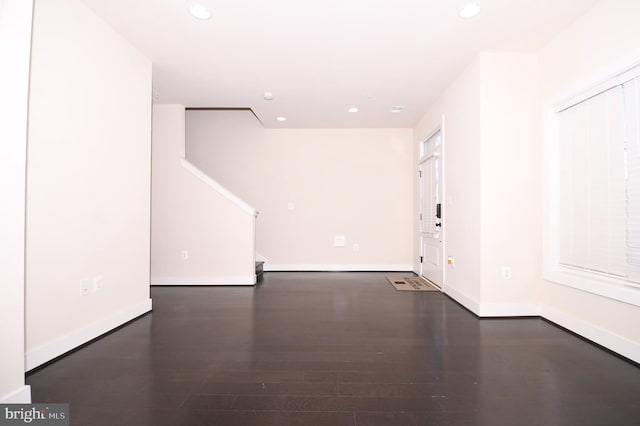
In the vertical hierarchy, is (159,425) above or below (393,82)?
below

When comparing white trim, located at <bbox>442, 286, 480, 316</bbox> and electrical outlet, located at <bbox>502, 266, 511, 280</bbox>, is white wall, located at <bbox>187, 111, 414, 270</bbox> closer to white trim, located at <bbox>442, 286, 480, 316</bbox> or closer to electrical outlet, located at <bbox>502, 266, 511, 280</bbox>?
white trim, located at <bbox>442, 286, 480, 316</bbox>

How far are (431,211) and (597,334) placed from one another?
2588 mm

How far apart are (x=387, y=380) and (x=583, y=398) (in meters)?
1.07

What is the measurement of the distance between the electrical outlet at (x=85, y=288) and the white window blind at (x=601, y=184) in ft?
13.8

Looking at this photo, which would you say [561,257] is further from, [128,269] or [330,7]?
Result: [128,269]

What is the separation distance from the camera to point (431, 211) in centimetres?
471

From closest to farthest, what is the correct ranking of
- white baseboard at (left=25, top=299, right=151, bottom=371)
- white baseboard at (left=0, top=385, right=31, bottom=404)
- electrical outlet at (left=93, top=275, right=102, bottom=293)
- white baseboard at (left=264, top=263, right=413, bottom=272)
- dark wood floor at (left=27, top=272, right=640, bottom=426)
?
white baseboard at (left=0, top=385, right=31, bottom=404)
dark wood floor at (left=27, top=272, right=640, bottom=426)
white baseboard at (left=25, top=299, right=151, bottom=371)
electrical outlet at (left=93, top=275, right=102, bottom=293)
white baseboard at (left=264, top=263, right=413, bottom=272)

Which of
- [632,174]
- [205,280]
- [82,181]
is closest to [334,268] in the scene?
→ [205,280]

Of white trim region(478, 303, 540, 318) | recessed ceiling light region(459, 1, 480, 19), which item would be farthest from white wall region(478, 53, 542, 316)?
recessed ceiling light region(459, 1, 480, 19)

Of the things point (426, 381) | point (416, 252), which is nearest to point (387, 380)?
point (426, 381)

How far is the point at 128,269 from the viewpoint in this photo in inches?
116

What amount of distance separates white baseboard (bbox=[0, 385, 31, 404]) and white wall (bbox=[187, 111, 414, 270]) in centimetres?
428

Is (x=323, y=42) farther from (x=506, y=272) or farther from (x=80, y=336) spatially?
(x=80, y=336)

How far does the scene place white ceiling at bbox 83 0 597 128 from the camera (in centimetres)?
244
